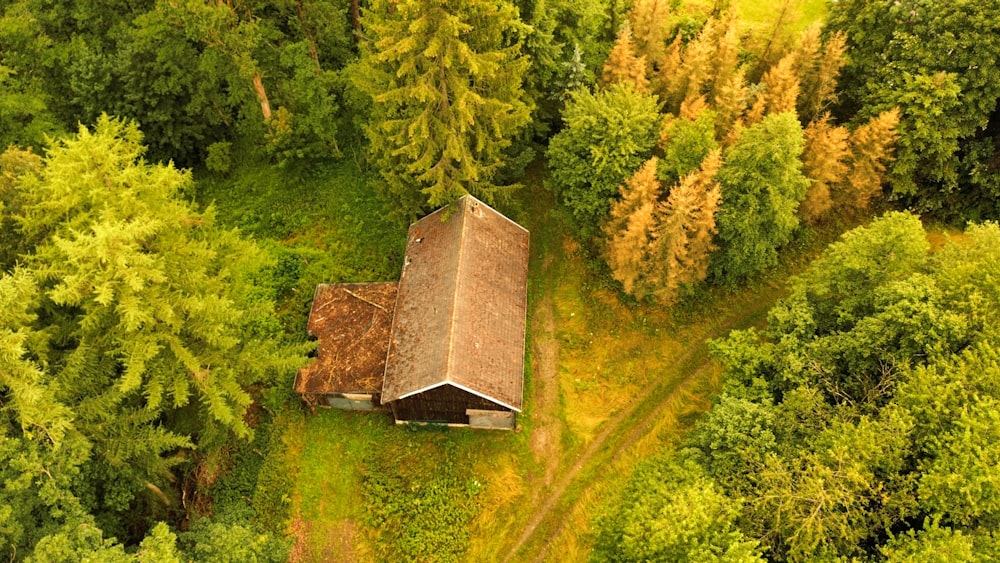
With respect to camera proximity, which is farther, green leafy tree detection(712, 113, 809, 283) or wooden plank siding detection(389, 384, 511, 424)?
green leafy tree detection(712, 113, 809, 283)

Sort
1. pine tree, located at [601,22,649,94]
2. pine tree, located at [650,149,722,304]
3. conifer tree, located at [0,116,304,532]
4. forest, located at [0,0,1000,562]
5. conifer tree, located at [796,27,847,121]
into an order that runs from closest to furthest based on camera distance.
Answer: conifer tree, located at [0,116,304,532] < forest, located at [0,0,1000,562] < pine tree, located at [650,149,722,304] < conifer tree, located at [796,27,847,121] < pine tree, located at [601,22,649,94]

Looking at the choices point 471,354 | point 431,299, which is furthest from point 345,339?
point 471,354

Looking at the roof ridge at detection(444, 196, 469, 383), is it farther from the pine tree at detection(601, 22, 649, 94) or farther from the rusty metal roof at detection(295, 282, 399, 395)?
the pine tree at detection(601, 22, 649, 94)

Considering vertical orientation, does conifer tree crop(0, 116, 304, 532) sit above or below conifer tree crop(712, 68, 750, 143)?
below

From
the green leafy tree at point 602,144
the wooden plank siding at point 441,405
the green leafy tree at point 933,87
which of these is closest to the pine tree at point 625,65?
the green leafy tree at point 602,144

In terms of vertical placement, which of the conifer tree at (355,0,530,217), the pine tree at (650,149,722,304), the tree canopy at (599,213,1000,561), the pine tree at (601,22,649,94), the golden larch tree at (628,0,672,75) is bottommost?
the tree canopy at (599,213,1000,561)

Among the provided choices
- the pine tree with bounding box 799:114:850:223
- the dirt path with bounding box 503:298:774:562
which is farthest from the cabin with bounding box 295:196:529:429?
the pine tree with bounding box 799:114:850:223

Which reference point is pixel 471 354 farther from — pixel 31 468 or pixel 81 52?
pixel 81 52
